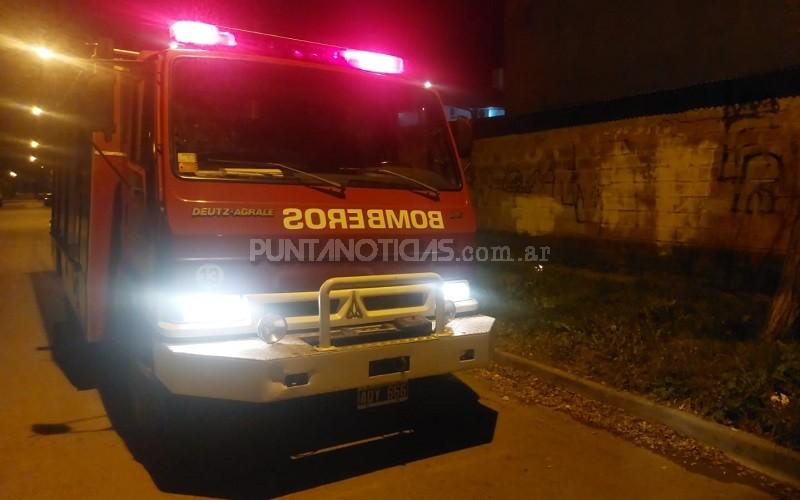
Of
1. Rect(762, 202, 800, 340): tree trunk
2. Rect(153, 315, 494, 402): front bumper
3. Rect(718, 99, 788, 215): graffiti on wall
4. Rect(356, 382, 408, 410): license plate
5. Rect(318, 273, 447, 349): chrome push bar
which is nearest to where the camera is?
Rect(153, 315, 494, 402): front bumper

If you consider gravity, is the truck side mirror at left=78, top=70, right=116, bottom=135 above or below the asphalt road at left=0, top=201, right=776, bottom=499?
above

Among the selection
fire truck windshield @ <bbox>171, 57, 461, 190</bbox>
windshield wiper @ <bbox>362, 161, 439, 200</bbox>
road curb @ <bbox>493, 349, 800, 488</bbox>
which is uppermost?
fire truck windshield @ <bbox>171, 57, 461, 190</bbox>

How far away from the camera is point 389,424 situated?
4.88m

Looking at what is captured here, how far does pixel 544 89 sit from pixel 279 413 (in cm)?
1130

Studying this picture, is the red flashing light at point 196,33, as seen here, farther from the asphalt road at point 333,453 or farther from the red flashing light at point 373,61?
the asphalt road at point 333,453

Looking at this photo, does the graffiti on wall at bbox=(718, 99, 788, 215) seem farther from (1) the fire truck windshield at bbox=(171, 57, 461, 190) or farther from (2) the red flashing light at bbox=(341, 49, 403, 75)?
(2) the red flashing light at bbox=(341, 49, 403, 75)

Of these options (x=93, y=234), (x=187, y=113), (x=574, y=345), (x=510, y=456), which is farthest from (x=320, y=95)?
(x=574, y=345)

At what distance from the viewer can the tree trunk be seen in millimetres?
5434

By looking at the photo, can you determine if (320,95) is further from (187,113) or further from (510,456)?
(510,456)

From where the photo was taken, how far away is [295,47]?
449 cm

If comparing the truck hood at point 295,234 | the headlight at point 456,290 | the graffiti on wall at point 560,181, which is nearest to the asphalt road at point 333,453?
the headlight at point 456,290

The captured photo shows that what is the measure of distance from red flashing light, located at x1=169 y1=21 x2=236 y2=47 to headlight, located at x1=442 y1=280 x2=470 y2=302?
7.20 feet

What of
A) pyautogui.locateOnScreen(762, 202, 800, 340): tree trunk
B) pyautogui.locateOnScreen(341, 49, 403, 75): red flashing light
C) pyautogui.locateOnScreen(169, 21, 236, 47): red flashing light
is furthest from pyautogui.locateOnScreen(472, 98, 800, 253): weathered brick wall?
pyautogui.locateOnScreen(169, 21, 236, 47): red flashing light

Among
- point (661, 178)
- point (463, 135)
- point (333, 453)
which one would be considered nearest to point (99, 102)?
point (463, 135)
